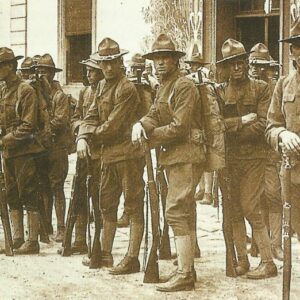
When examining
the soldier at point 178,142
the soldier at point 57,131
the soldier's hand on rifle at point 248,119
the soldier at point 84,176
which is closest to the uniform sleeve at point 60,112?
the soldier at point 57,131

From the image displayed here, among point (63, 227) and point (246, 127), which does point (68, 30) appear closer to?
point (63, 227)

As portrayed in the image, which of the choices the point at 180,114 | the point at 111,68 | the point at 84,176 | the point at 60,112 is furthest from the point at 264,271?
the point at 60,112

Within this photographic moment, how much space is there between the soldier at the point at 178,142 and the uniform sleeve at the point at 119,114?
1.62 ft

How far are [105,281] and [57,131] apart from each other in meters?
2.57

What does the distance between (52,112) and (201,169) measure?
2733mm

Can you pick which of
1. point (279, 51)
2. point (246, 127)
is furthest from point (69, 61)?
point (246, 127)

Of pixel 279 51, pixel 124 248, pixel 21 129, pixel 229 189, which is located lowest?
pixel 124 248

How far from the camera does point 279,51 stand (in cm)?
1104

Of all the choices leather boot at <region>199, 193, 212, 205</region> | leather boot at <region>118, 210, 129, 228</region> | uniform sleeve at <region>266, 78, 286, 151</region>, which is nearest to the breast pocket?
uniform sleeve at <region>266, 78, 286, 151</region>

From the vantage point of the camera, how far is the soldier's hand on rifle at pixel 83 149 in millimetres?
6602

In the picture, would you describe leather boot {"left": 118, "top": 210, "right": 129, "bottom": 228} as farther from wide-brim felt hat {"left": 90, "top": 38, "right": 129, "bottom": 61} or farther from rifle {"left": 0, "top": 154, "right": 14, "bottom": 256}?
wide-brim felt hat {"left": 90, "top": 38, "right": 129, "bottom": 61}

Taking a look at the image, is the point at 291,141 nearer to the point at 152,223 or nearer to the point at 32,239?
the point at 152,223

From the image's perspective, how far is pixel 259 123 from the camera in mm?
6457

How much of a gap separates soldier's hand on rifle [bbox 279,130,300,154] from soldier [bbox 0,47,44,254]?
3.04 metres
